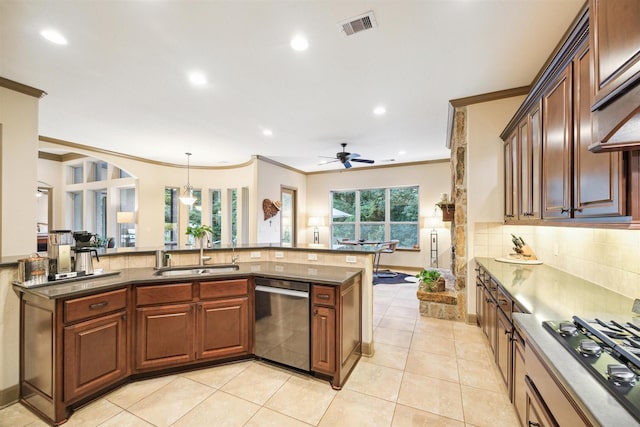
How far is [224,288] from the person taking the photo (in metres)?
2.52

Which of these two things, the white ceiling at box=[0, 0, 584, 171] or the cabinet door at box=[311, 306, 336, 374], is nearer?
the white ceiling at box=[0, 0, 584, 171]

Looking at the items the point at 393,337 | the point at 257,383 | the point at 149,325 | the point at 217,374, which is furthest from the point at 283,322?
the point at 393,337

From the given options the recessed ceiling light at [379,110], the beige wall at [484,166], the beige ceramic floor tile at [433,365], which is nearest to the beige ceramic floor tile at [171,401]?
the beige ceramic floor tile at [433,365]

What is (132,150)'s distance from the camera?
6008mm

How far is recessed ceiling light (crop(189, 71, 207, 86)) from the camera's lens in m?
2.91

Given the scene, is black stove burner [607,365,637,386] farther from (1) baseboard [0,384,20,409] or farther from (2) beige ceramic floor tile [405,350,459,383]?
(1) baseboard [0,384,20,409]

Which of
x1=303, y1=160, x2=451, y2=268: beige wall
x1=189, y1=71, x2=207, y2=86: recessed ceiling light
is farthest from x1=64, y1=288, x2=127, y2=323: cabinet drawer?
x1=303, y1=160, x2=451, y2=268: beige wall

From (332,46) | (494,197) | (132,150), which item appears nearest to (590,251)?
(494,197)

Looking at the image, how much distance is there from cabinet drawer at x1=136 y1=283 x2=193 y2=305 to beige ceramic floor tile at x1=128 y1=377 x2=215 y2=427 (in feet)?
2.29

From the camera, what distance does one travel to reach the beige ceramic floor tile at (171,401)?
75.9 inches

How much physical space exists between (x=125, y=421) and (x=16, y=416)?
85 cm

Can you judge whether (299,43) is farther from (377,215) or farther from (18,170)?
(377,215)

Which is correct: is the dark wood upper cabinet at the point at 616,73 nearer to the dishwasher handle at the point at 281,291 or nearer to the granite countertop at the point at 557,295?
the granite countertop at the point at 557,295

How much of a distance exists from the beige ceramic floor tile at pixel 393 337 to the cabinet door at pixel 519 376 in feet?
4.46
